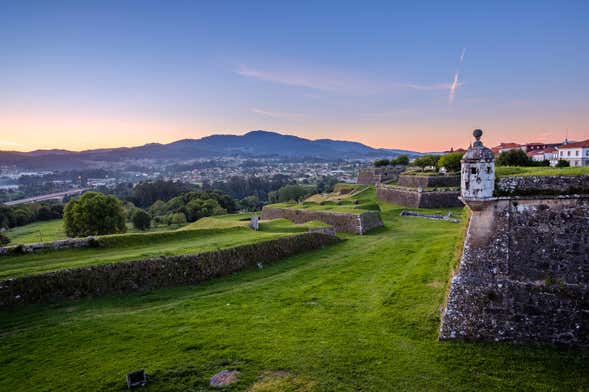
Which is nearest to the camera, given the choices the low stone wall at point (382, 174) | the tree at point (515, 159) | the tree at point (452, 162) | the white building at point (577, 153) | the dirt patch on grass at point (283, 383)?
the dirt patch on grass at point (283, 383)

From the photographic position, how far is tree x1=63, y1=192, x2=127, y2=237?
31.2 m

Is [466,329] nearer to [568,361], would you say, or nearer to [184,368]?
[568,361]

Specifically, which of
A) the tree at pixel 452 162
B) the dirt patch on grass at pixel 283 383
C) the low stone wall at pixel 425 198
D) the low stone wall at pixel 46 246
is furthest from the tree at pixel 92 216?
the tree at pixel 452 162

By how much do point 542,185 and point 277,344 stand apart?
864 centimetres

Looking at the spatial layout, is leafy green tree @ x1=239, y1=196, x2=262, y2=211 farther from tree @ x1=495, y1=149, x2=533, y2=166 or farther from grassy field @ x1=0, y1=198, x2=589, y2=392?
grassy field @ x1=0, y1=198, x2=589, y2=392

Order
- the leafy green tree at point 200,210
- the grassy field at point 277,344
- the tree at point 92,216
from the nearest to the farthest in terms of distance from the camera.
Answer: the grassy field at point 277,344, the tree at point 92,216, the leafy green tree at point 200,210

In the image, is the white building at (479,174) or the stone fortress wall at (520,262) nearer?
the stone fortress wall at (520,262)

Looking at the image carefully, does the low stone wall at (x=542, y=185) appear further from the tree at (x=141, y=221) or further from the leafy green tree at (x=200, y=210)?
the leafy green tree at (x=200, y=210)

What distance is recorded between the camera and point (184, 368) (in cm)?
895

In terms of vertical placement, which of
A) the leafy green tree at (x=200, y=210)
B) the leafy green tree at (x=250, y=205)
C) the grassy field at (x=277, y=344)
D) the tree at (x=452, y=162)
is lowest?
the leafy green tree at (x=250, y=205)

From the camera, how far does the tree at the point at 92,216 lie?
31188mm

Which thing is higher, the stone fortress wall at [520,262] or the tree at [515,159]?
the tree at [515,159]

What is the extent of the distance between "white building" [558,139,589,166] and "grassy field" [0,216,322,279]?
56.1 m

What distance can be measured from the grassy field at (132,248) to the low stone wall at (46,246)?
0.33 metres
